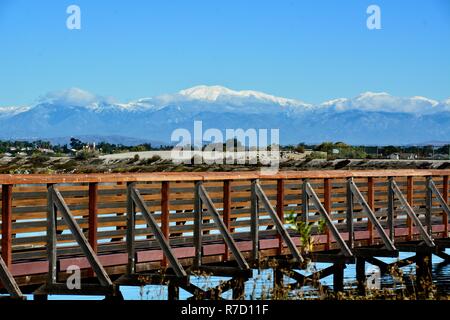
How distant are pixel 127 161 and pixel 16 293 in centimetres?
10384

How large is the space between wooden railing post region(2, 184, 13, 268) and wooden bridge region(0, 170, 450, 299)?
0.04 feet

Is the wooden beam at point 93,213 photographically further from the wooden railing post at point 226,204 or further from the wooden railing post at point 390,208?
the wooden railing post at point 390,208

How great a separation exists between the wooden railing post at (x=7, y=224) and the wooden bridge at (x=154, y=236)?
0.5 inches

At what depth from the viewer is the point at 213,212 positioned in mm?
16203

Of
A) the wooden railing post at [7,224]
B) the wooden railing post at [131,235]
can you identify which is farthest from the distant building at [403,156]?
the wooden railing post at [7,224]

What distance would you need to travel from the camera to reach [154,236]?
1627cm

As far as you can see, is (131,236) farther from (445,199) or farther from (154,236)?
(445,199)

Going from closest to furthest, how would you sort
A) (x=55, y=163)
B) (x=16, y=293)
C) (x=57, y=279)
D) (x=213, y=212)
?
1. (x=16, y=293)
2. (x=57, y=279)
3. (x=213, y=212)
4. (x=55, y=163)

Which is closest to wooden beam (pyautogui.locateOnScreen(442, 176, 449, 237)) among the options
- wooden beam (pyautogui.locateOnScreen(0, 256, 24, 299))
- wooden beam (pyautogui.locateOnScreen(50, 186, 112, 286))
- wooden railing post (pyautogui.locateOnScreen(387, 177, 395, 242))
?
wooden railing post (pyautogui.locateOnScreen(387, 177, 395, 242))

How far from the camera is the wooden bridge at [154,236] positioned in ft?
46.2

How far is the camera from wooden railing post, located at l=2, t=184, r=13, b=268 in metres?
13.9

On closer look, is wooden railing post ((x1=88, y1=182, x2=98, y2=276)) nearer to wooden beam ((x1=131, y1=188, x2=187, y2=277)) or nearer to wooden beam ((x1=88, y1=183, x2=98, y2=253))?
wooden beam ((x1=88, y1=183, x2=98, y2=253))

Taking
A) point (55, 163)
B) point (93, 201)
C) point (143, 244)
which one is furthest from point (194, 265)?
point (55, 163)
